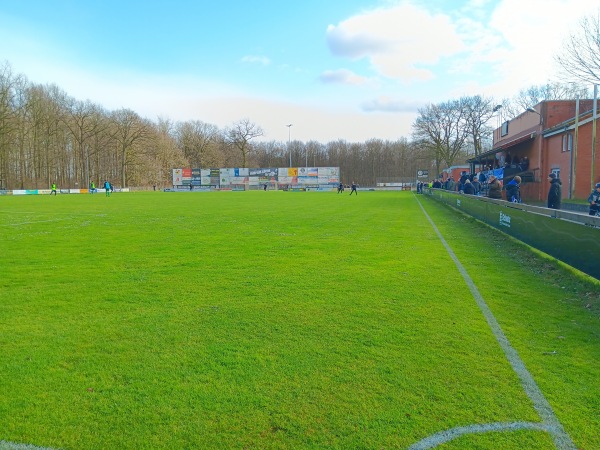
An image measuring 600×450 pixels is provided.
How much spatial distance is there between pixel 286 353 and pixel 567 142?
34.0 metres

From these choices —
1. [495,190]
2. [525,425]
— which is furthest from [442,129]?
[525,425]

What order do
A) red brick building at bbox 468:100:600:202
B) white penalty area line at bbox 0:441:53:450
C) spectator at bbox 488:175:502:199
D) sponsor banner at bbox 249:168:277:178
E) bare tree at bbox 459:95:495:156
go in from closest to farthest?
white penalty area line at bbox 0:441:53:450, spectator at bbox 488:175:502:199, red brick building at bbox 468:100:600:202, bare tree at bbox 459:95:495:156, sponsor banner at bbox 249:168:277:178

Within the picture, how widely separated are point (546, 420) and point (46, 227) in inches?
661

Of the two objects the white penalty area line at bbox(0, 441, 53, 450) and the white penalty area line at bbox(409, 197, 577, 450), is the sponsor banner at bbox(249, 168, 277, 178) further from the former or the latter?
the white penalty area line at bbox(0, 441, 53, 450)

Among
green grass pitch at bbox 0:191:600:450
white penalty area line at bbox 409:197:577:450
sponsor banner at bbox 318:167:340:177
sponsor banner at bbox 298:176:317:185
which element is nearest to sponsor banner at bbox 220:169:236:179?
sponsor banner at bbox 298:176:317:185

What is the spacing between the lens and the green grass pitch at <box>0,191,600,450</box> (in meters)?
2.94

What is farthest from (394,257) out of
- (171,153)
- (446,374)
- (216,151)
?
(216,151)

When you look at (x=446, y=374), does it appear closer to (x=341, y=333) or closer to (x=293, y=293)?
(x=341, y=333)

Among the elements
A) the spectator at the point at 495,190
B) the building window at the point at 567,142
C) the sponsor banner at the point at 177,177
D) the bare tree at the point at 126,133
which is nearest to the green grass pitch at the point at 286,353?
the spectator at the point at 495,190

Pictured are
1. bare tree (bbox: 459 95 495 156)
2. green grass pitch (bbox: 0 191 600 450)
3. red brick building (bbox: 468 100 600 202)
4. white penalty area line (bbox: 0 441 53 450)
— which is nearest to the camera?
white penalty area line (bbox: 0 441 53 450)

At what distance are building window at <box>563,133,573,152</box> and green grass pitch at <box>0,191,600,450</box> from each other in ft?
86.3

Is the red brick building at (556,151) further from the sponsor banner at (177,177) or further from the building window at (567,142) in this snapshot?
the sponsor banner at (177,177)

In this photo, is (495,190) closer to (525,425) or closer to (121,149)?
(525,425)

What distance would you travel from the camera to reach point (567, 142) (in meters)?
30.9
